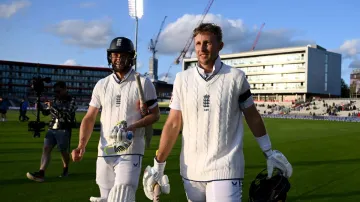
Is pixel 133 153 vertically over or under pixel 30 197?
over

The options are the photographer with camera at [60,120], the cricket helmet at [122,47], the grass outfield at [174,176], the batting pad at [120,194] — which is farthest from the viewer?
the photographer with camera at [60,120]

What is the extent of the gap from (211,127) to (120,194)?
154 cm

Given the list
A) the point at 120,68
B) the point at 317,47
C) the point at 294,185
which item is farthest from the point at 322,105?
the point at 120,68

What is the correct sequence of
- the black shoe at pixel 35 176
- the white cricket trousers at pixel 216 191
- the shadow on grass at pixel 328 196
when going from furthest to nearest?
the black shoe at pixel 35 176, the shadow on grass at pixel 328 196, the white cricket trousers at pixel 216 191

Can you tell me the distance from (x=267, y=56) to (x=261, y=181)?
125 m

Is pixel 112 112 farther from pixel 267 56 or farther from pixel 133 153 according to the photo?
pixel 267 56

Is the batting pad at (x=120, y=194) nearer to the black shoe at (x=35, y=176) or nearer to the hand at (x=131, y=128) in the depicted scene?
the hand at (x=131, y=128)

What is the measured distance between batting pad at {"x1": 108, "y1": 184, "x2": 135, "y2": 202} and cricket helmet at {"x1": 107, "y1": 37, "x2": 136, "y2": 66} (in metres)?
1.63

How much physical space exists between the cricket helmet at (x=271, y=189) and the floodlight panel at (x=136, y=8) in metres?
3.53

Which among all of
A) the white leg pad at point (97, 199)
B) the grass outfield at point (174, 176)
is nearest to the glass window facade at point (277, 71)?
the grass outfield at point (174, 176)

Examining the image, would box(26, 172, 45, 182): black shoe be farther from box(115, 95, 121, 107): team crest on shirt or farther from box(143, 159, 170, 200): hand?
box(143, 159, 170, 200): hand

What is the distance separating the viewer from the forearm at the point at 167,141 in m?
3.60

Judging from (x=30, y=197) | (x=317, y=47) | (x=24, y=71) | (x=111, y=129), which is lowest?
(x=30, y=197)

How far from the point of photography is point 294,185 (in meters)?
8.70
